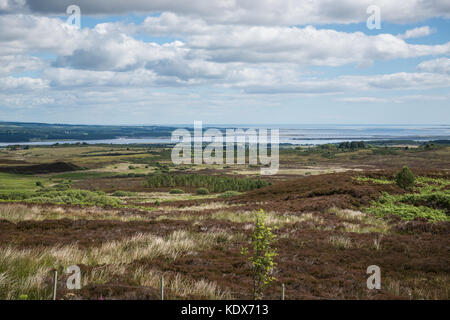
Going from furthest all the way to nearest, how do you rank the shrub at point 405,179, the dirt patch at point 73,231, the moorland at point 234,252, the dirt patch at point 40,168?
the dirt patch at point 40,168, the shrub at point 405,179, the dirt patch at point 73,231, the moorland at point 234,252

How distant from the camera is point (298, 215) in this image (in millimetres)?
21906

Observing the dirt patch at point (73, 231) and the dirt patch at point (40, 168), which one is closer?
the dirt patch at point (73, 231)

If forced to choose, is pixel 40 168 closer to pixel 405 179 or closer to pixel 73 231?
pixel 73 231

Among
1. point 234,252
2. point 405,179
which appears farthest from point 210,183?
point 234,252

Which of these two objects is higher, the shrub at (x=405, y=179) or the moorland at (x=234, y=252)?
the shrub at (x=405, y=179)

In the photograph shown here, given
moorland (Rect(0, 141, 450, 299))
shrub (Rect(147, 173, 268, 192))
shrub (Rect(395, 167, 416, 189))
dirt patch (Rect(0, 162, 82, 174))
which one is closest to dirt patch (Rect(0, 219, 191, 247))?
moorland (Rect(0, 141, 450, 299))

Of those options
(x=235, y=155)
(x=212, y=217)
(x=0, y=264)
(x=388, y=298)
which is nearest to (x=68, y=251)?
(x=0, y=264)

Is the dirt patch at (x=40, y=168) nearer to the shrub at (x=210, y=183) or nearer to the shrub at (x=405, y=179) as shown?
the shrub at (x=210, y=183)

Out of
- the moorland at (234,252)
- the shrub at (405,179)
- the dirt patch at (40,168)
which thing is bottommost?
the dirt patch at (40,168)

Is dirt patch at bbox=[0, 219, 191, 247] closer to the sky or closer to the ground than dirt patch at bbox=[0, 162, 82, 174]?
closer to the sky

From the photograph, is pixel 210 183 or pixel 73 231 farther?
pixel 210 183

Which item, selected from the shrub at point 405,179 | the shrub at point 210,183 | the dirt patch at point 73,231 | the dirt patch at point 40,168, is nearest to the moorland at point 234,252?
the dirt patch at point 73,231

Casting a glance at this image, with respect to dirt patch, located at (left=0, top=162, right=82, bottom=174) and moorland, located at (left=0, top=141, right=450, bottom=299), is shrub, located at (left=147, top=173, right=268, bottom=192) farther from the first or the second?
dirt patch, located at (left=0, top=162, right=82, bottom=174)

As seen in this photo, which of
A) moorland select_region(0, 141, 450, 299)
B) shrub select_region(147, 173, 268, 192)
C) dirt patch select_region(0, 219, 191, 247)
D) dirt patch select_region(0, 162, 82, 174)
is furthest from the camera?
dirt patch select_region(0, 162, 82, 174)
